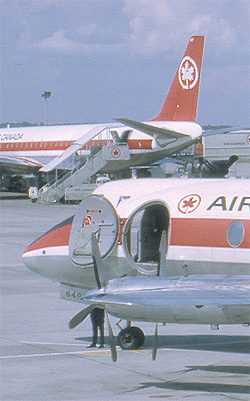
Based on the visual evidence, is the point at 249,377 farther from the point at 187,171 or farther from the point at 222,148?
the point at 222,148

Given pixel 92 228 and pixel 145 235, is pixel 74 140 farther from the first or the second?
pixel 92 228

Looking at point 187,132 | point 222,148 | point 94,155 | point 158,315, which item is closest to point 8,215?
point 94,155

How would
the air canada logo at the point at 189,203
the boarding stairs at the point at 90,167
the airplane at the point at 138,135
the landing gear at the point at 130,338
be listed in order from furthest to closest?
1. the airplane at the point at 138,135
2. the boarding stairs at the point at 90,167
3. the landing gear at the point at 130,338
4. the air canada logo at the point at 189,203

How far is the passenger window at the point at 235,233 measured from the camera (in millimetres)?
15404

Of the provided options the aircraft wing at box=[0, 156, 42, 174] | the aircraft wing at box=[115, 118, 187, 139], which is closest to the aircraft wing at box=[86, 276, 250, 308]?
the aircraft wing at box=[115, 118, 187, 139]

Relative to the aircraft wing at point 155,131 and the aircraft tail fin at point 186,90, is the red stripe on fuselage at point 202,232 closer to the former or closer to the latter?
the aircraft wing at point 155,131

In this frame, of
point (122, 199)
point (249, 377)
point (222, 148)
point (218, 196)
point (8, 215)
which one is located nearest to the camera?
point (249, 377)

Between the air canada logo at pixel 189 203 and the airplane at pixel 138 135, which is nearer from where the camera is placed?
the air canada logo at pixel 189 203

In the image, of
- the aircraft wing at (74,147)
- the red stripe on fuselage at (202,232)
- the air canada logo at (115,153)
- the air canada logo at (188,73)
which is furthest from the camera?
the air canada logo at (188,73)

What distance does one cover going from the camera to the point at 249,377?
46.3 feet

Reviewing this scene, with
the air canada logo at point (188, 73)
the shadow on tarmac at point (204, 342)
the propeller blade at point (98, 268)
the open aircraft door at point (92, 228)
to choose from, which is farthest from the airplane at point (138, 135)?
the propeller blade at point (98, 268)

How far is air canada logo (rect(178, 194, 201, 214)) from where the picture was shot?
53.4 ft

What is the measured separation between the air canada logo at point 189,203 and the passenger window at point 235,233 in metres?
1.01

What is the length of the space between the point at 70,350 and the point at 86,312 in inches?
92.9
